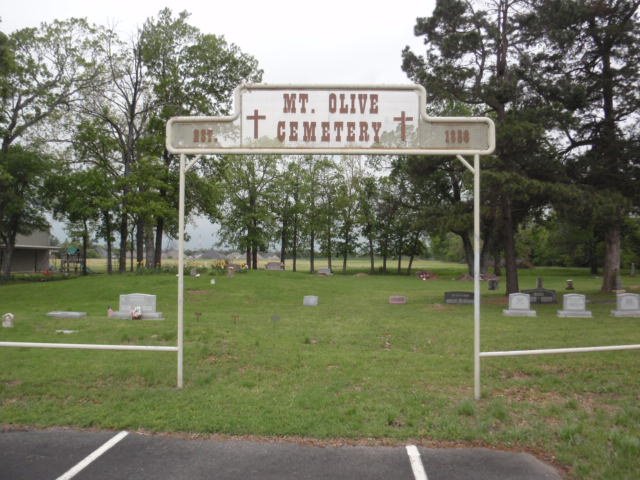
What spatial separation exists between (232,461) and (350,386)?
277 cm

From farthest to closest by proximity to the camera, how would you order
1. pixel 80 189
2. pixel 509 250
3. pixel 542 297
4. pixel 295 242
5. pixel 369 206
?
pixel 369 206 → pixel 295 242 → pixel 80 189 → pixel 509 250 → pixel 542 297

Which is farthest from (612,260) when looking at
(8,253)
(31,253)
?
(31,253)

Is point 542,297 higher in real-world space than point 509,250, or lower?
lower

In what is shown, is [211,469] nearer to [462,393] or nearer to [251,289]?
[462,393]

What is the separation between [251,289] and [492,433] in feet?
69.3

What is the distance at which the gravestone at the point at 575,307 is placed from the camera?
15914 millimetres

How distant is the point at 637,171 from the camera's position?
68.2 ft

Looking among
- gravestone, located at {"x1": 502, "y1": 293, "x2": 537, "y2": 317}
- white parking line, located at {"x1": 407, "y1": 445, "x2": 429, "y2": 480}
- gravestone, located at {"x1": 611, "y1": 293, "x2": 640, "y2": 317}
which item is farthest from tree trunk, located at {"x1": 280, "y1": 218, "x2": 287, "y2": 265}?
white parking line, located at {"x1": 407, "y1": 445, "x2": 429, "y2": 480}

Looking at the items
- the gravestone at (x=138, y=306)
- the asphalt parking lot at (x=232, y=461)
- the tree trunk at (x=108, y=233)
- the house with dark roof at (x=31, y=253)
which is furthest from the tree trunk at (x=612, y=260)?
the house with dark roof at (x=31, y=253)

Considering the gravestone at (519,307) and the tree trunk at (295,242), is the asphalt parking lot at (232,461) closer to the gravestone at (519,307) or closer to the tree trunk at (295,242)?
the gravestone at (519,307)

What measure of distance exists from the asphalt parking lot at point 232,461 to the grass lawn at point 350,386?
31 cm

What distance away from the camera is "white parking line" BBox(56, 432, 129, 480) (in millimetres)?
4371

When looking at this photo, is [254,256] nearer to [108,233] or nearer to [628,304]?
[108,233]

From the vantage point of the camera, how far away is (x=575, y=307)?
52.6 feet
